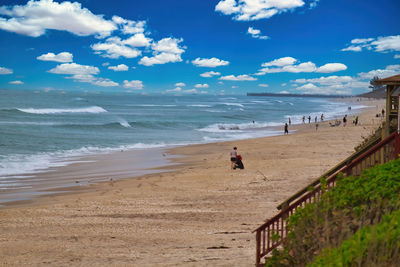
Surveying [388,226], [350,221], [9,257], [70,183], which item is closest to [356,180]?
[350,221]

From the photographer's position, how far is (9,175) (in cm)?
1850

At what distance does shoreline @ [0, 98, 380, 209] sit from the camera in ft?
50.1

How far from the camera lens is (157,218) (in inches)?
446

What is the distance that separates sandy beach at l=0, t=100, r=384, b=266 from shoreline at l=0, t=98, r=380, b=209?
0.68 meters

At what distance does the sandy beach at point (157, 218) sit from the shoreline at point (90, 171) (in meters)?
0.68

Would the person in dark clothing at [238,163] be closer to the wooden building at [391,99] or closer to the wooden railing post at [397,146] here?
the wooden building at [391,99]

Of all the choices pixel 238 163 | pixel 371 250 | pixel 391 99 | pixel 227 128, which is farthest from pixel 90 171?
pixel 227 128

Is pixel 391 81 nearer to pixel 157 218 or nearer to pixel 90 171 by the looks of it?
pixel 157 218

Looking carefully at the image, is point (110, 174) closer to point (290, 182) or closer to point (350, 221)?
point (290, 182)

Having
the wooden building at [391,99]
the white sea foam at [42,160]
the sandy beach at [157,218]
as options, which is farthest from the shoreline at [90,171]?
the wooden building at [391,99]

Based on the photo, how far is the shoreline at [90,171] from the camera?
15.3 meters

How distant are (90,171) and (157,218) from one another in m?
9.86

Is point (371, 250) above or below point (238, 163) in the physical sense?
above

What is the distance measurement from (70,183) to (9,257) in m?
8.59
